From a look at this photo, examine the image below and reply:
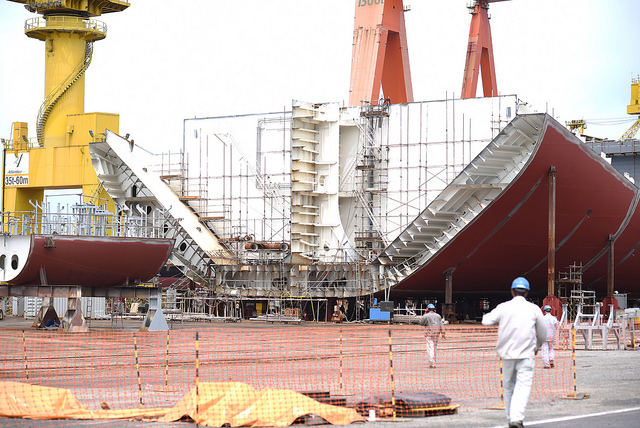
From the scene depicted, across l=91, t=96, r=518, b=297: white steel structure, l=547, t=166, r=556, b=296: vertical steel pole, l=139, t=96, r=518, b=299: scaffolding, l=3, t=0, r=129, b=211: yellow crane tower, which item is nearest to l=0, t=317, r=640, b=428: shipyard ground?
l=547, t=166, r=556, b=296: vertical steel pole

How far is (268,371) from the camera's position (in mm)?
18000

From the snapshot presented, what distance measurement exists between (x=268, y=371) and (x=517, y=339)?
8.00m

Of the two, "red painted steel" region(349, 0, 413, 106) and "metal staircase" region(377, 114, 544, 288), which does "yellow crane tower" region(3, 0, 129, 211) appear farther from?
"metal staircase" region(377, 114, 544, 288)

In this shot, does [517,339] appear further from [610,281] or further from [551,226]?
[610,281]

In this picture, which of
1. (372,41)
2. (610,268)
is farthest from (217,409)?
(372,41)

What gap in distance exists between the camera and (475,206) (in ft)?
127

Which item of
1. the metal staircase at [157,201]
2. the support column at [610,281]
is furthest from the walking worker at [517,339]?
the metal staircase at [157,201]

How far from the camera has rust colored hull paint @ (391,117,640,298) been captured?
36.4 m

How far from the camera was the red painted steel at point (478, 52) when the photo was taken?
54.6 metres

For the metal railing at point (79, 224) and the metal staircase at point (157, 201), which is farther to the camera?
the metal staircase at point (157, 201)

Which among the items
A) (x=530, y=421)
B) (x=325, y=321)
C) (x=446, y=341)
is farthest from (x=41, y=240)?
(x=530, y=421)

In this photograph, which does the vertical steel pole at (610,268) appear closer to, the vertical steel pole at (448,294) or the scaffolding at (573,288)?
the scaffolding at (573,288)

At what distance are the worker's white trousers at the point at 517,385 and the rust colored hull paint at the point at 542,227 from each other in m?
24.9

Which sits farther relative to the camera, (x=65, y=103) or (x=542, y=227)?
(x=65, y=103)
